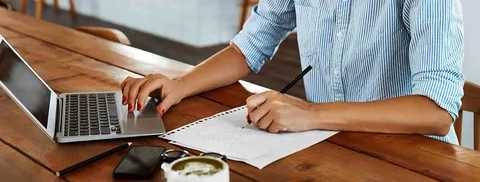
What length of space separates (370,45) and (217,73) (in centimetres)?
38

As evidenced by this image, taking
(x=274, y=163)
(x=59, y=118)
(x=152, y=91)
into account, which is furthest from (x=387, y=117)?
(x=59, y=118)

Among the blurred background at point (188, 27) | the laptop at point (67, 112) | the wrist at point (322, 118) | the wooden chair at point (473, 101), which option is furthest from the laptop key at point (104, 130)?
the blurred background at point (188, 27)

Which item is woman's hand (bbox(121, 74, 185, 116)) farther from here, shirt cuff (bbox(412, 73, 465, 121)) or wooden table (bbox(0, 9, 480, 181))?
shirt cuff (bbox(412, 73, 465, 121))

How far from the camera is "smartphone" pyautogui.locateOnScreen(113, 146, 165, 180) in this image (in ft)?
3.44

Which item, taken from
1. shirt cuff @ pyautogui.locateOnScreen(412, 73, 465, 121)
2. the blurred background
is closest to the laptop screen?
shirt cuff @ pyautogui.locateOnScreen(412, 73, 465, 121)

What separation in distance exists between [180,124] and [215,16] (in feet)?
12.4

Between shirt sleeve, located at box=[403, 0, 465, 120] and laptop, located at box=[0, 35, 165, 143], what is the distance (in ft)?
1.74

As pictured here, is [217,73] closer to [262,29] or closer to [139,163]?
[262,29]

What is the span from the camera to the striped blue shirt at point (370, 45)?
1.29 metres

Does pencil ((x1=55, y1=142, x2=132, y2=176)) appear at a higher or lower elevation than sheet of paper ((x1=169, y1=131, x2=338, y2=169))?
lower

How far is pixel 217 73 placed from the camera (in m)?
1.61

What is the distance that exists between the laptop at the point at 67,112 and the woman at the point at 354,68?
6 cm

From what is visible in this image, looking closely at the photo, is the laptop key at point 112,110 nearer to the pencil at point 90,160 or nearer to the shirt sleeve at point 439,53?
the pencil at point 90,160

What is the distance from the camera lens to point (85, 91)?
156 centimetres
